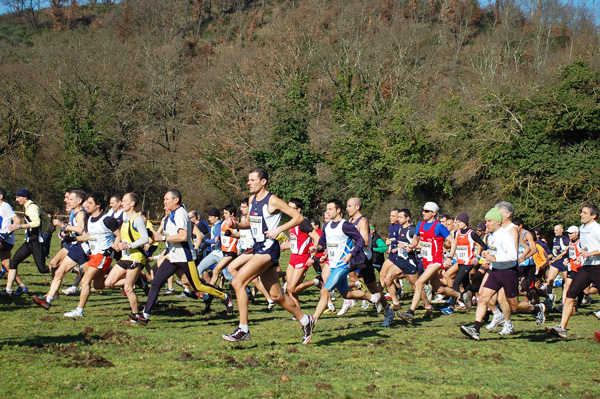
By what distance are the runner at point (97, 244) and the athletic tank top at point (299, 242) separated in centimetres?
324

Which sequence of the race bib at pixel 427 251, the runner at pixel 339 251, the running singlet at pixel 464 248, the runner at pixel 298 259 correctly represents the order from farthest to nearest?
the running singlet at pixel 464 248, the race bib at pixel 427 251, the runner at pixel 298 259, the runner at pixel 339 251

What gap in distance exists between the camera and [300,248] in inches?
423

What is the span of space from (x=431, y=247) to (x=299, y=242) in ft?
8.35

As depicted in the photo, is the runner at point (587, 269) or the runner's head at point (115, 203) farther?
the runner's head at point (115, 203)

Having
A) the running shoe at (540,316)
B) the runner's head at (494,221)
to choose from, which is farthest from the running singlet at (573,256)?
the runner's head at (494,221)

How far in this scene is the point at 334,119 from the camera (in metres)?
41.6

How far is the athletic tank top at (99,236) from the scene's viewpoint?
31.3ft

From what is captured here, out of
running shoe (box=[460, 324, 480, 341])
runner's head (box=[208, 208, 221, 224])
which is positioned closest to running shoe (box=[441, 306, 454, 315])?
running shoe (box=[460, 324, 480, 341])

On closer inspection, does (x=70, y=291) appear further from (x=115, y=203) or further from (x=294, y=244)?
(x=294, y=244)

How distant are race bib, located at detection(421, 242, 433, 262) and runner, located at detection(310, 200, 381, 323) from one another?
2143 mm

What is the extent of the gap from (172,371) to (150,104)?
46.5 metres

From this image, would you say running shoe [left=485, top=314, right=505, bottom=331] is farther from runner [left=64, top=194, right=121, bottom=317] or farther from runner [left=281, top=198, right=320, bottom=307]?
runner [left=64, top=194, right=121, bottom=317]

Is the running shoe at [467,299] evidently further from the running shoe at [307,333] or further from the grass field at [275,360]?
the running shoe at [307,333]

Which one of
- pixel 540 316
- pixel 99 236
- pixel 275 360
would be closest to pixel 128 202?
pixel 99 236
